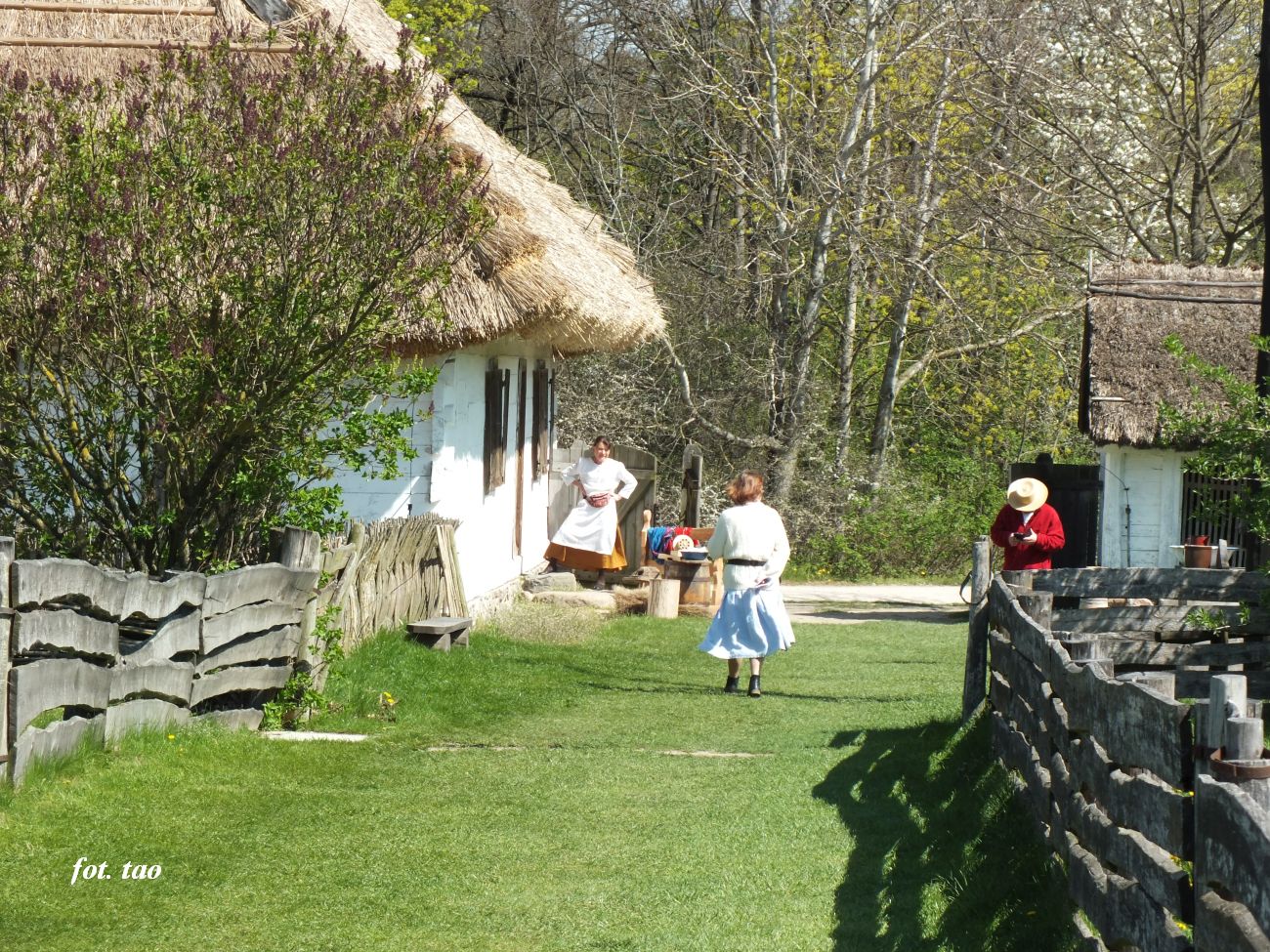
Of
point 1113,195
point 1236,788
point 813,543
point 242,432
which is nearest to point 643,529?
point 813,543

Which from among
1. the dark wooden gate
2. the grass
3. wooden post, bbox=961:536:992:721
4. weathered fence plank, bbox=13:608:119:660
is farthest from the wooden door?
weathered fence plank, bbox=13:608:119:660

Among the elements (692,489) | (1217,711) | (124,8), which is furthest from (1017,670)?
(692,489)

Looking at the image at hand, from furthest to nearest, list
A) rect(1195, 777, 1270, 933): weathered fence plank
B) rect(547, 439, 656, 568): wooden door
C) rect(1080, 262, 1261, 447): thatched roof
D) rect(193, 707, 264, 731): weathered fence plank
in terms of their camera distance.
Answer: rect(547, 439, 656, 568): wooden door
rect(1080, 262, 1261, 447): thatched roof
rect(193, 707, 264, 731): weathered fence plank
rect(1195, 777, 1270, 933): weathered fence plank

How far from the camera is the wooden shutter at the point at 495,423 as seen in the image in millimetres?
14094

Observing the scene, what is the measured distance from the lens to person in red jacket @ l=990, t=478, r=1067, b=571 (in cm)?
1181

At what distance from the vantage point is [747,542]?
11133 mm

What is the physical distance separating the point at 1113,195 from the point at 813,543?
253 inches

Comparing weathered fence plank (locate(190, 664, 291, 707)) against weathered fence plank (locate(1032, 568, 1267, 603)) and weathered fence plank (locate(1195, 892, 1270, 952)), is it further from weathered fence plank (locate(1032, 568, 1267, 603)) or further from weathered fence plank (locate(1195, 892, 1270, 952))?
weathered fence plank (locate(1195, 892, 1270, 952))

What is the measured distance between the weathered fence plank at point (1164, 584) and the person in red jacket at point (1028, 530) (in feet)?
5.05

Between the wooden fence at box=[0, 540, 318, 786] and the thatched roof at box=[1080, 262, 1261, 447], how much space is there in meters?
11.0

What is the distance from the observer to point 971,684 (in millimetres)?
9242

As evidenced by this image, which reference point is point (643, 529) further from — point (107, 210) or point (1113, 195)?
point (107, 210)

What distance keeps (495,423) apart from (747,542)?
396 cm

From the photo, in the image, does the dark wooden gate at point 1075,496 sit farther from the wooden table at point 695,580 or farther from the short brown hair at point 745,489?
the short brown hair at point 745,489
